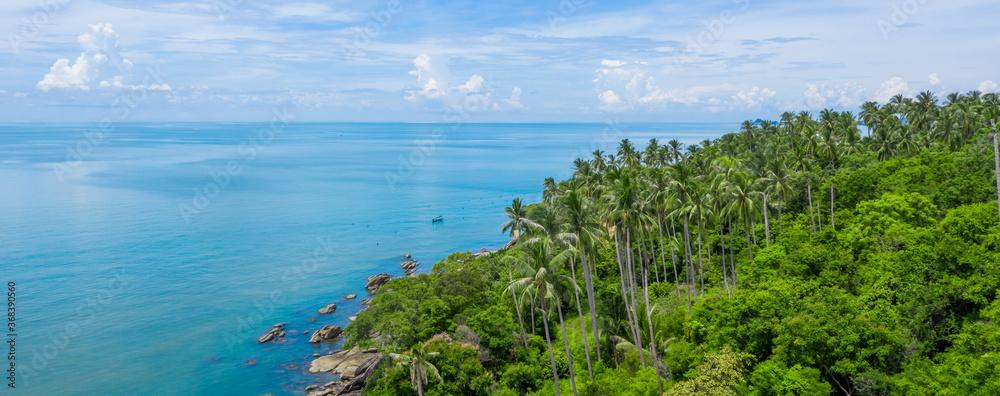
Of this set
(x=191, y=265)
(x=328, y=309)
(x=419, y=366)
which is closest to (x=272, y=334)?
(x=328, y=309)

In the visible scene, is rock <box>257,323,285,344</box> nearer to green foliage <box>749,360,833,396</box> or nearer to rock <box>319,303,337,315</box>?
rock <box>319,303,337,315</box>

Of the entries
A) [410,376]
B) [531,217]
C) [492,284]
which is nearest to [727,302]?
[531,217]

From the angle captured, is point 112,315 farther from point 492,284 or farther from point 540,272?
point 540,272

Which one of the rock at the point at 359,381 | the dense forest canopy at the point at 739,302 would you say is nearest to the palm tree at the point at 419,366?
the dense forest canopy at the point at 739,302

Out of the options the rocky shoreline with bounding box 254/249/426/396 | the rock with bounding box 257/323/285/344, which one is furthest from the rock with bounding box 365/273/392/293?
the rock with bounding box 257/323/285/344

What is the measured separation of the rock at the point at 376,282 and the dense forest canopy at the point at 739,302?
21598 mm

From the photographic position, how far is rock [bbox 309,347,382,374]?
53.4 metres

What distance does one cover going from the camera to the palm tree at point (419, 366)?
35722 millimetres

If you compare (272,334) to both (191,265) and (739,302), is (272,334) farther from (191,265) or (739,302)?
(739,302)

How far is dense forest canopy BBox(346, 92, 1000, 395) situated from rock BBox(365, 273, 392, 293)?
2160 cm

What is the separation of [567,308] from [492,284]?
836cm

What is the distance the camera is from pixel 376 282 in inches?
3273

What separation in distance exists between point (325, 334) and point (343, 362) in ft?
28.0

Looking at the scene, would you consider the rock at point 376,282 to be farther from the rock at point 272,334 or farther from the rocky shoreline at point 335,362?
the rock at point 272,334
